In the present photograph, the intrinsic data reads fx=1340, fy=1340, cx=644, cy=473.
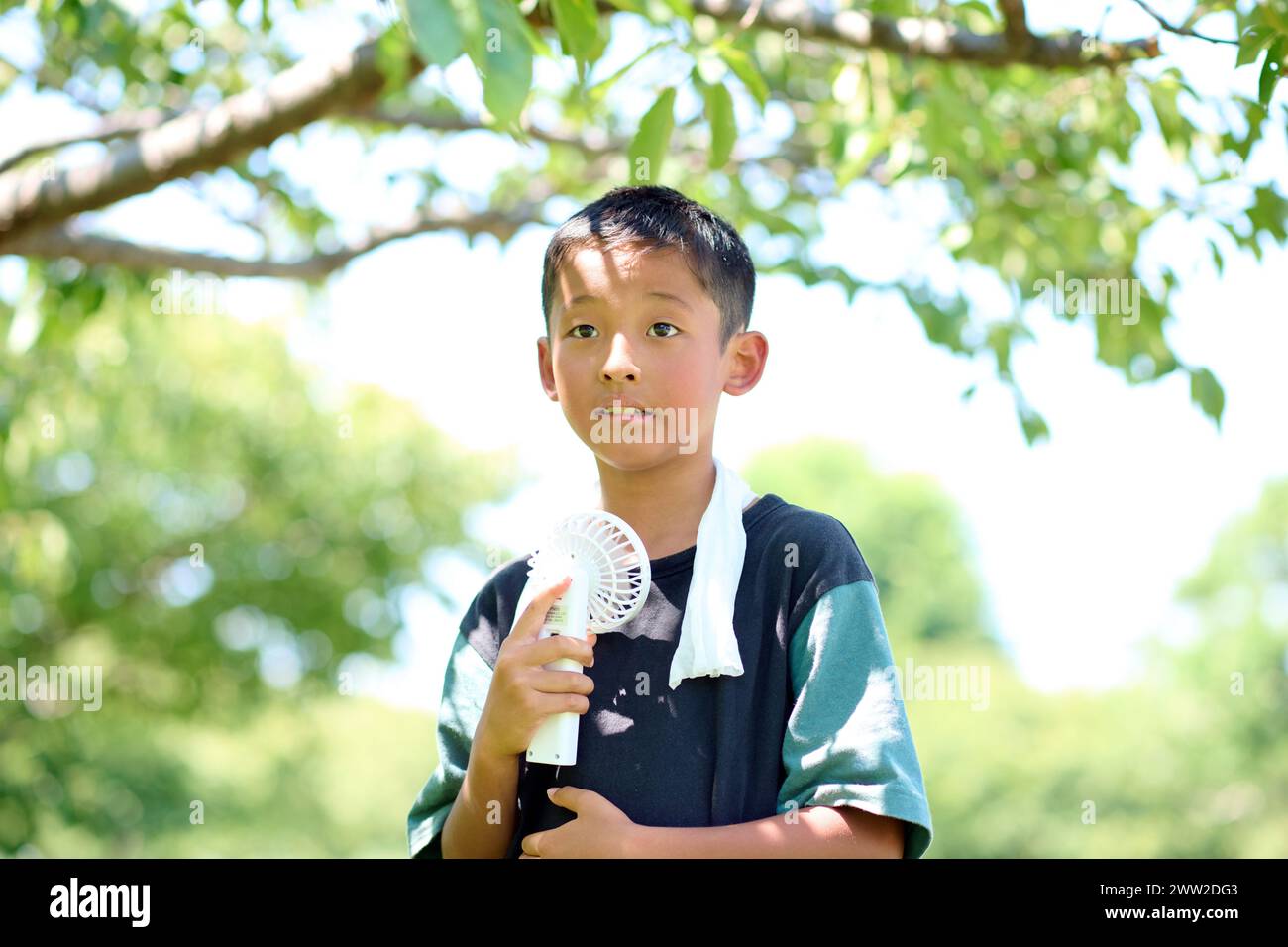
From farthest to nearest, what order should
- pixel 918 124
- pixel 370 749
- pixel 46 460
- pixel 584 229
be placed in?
pixel 370 749 → pixel 46 460 → pixel 918 124 → pixel 584 229

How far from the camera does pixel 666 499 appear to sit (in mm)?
1867

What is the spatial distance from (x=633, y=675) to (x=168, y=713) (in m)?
11.9

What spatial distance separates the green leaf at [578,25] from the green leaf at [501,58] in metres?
0.66

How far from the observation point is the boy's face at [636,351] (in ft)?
5.75

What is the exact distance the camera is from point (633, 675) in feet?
5.78

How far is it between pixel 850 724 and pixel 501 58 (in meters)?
0.87

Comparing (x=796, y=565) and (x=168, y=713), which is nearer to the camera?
(x=796, y=565)

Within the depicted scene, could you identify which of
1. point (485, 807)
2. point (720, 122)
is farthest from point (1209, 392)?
point (485, 807)

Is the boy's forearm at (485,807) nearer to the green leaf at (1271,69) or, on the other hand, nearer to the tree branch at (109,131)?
the green leaf at (1271,69)

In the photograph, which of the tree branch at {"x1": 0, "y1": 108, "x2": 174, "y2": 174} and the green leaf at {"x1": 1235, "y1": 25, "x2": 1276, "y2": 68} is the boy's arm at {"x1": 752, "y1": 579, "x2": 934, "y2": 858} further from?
the tree branch at {"x1": 0, "y1": 108, "x2": 174, "y2": 174}

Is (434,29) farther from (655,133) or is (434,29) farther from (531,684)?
(655,133)

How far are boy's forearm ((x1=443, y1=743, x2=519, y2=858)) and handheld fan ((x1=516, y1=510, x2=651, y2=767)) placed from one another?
5 centimetres
